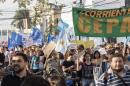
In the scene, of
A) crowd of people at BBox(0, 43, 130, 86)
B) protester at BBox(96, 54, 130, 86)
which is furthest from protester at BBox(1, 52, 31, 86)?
protester at BBox(96, 54, 130, 86)

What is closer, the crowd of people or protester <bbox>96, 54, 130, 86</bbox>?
the crowd of people

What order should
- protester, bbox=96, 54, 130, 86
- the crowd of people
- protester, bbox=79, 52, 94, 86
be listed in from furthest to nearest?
protester, bbox=79, 52, 94, 86
protester, bbox=96, 54, 130, 86
the crowd of people

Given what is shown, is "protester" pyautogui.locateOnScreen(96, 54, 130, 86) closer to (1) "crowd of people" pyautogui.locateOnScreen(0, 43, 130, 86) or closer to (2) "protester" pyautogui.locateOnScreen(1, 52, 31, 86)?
(1) "crowd of people" pyautogui.locateOnScreen(0, 43, 130, 86)

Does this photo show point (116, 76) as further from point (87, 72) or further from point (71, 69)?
point (71, 69)

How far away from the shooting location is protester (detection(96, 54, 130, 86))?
667 cm

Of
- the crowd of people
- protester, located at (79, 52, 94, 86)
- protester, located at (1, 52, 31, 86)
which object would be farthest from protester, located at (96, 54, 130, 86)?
protester, located at (79, 52, 94, 86)

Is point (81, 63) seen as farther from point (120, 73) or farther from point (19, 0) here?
point (19, 0)

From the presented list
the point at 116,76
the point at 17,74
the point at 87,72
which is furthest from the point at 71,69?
the point at 17,74

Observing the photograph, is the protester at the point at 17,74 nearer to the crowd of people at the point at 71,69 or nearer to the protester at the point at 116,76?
the crowd of people at the point at 71,69

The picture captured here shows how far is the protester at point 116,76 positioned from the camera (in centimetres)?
667

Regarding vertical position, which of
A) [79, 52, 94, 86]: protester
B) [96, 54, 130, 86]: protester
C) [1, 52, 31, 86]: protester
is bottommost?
[79, 52, 94, 86]: protester

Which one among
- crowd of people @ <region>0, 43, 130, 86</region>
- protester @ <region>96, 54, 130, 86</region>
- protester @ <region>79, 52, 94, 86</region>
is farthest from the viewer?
protester @ <region>79, 52, 94, 86</region>

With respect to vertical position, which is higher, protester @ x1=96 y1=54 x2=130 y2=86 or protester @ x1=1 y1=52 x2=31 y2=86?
protester @ x1=1 y1=52 x2=31 y2=86

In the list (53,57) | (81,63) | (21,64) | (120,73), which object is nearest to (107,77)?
(120,73)
